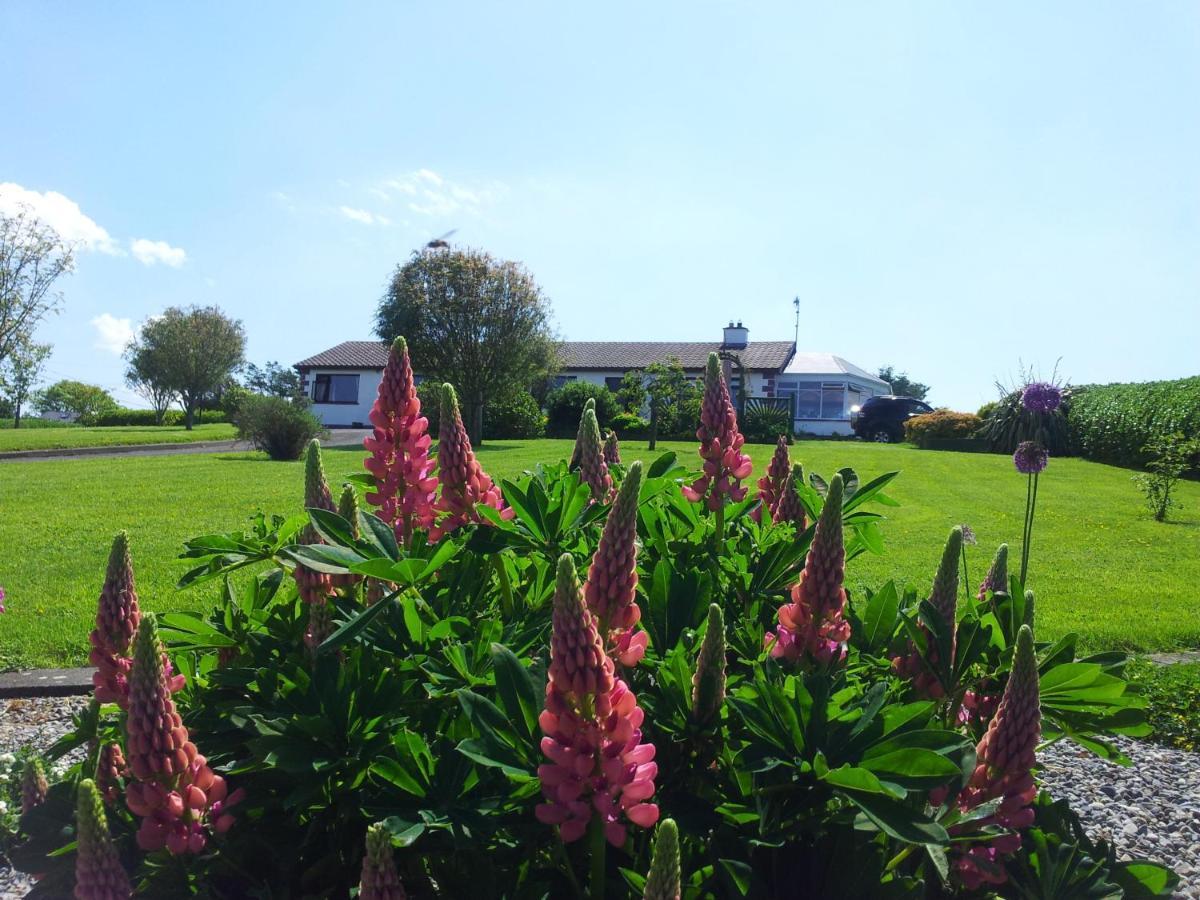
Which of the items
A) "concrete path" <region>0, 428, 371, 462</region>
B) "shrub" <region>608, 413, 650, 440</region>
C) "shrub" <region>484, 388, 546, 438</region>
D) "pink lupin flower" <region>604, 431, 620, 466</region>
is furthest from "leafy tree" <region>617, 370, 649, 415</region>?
"pink lupin flower" <region>604, 431, 620, 466</region>

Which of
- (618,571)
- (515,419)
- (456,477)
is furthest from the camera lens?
(515,419)

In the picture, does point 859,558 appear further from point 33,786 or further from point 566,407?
point 566,407

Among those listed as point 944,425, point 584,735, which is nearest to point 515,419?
point 944,425

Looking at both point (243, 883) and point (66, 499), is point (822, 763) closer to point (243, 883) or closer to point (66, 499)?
point (243, 883)

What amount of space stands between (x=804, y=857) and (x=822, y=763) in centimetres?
29

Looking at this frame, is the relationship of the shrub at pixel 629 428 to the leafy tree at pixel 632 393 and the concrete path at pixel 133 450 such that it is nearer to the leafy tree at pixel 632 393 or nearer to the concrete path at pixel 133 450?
the leafy tree at pixel 632 393

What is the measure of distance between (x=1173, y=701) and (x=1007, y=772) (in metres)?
4.25

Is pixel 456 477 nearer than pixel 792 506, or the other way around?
pixel 456 477

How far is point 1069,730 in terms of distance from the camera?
1744mm

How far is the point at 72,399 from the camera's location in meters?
65.9

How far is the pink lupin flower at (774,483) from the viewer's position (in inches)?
108

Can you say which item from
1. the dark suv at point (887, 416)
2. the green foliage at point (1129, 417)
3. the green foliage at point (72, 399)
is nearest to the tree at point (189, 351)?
the green foliage at point (72, 399)

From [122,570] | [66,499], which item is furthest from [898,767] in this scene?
[66,499]

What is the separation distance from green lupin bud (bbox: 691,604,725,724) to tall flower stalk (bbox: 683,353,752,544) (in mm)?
975
